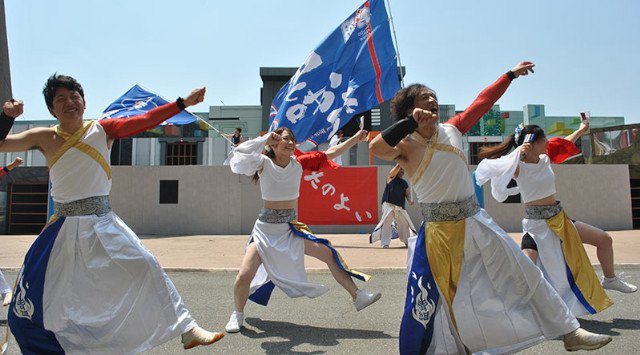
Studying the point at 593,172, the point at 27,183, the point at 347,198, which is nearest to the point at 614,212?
the point at 593,172

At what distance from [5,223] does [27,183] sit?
1.49 metres

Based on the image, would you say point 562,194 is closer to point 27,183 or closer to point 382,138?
point 382,138

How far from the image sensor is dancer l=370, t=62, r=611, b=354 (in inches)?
111

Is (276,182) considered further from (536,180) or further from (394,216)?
(394,216)

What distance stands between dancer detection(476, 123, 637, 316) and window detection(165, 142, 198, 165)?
61.6 ft

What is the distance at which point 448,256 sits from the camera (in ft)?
9.43

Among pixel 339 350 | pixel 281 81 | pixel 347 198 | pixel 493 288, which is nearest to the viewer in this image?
pixel 493 288

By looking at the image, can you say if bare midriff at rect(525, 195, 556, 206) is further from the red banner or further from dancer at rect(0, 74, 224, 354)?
the red banner

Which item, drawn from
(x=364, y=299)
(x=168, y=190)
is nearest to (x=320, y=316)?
(x=364, y=299)

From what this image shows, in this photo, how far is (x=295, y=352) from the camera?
3.48 meters

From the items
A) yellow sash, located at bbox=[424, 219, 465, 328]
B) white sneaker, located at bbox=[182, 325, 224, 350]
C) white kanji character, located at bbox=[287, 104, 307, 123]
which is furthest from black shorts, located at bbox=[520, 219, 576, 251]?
white kanji character, located at bbox=[287, 104, 307, 123]

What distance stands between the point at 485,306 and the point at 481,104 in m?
1.24

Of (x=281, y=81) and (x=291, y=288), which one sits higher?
(x=281, y=81)

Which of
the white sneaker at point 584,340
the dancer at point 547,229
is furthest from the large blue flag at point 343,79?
the white sneaker at point 584,340
